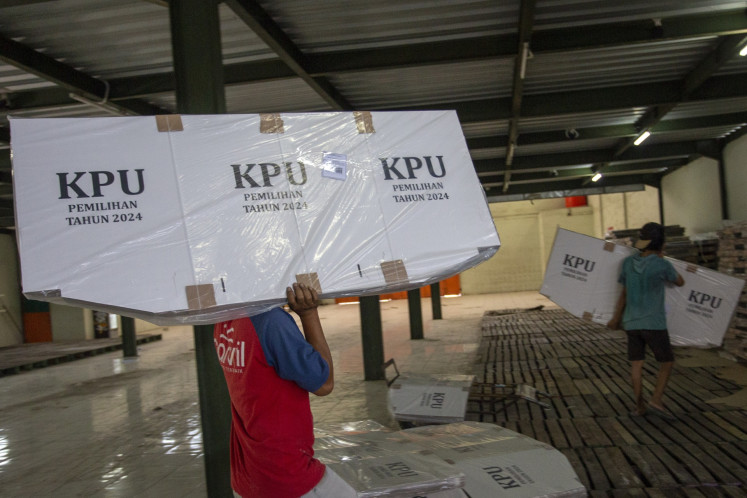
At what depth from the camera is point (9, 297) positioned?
21.0 meters

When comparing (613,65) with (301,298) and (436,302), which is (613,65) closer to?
(301,298)

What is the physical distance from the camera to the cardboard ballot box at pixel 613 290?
6305mm

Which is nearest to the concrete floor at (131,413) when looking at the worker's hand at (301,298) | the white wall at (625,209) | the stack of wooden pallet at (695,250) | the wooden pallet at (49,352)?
the wooden pallet at (49,352)

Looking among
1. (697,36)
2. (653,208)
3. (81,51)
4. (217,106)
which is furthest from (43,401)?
(653,208)

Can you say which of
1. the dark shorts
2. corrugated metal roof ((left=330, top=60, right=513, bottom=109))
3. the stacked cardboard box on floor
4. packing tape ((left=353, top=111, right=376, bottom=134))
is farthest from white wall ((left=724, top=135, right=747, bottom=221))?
packing tape ((left=353, top=111, right=376, bottom=134))

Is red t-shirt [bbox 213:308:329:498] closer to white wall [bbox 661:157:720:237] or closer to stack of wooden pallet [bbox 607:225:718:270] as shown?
stack of wooden pallet [bbox 607:225:718:270]

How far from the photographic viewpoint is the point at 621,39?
657 cm

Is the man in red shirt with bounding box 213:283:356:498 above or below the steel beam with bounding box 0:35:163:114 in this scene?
below

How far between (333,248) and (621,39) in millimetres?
5385

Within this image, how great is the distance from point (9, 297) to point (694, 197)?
2100 cm

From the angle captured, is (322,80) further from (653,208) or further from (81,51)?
(653,208)

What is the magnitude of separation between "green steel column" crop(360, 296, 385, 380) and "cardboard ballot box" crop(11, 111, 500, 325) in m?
7.25

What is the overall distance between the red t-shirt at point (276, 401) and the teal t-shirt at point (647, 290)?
4436mm

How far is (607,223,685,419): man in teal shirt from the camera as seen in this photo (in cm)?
586
